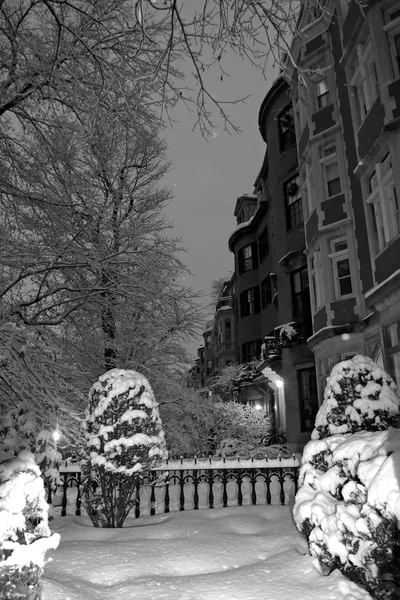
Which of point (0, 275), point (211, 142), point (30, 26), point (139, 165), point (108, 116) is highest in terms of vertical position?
point (139, 165)

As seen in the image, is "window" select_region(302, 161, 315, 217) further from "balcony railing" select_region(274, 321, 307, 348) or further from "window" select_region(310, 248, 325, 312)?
"balcony railing" select_region(274, 321, 307, 348)

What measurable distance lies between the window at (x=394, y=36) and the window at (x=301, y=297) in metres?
8.69

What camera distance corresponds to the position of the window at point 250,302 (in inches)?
1088

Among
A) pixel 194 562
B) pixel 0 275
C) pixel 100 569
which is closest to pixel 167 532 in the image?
pixel 194 562

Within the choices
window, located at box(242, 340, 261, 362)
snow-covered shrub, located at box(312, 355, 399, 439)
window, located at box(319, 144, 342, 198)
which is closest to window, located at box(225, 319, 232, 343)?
window, located at box(242, 340, 261, 362)

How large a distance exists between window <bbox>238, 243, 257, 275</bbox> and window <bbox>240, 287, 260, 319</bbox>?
1520 millimetres

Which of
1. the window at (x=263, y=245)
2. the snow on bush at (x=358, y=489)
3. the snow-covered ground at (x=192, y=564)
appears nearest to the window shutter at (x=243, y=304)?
the window at (x=263, y=245)

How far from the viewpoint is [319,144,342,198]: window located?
15094mm

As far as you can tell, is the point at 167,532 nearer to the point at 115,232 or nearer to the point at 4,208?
the point at 4,208

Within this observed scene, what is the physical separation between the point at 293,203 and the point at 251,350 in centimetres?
1099

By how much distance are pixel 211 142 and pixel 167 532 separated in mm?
4920

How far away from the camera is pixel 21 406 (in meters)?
6.08

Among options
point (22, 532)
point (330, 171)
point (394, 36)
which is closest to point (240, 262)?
point (330, 171)

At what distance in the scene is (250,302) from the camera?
2817 cm
